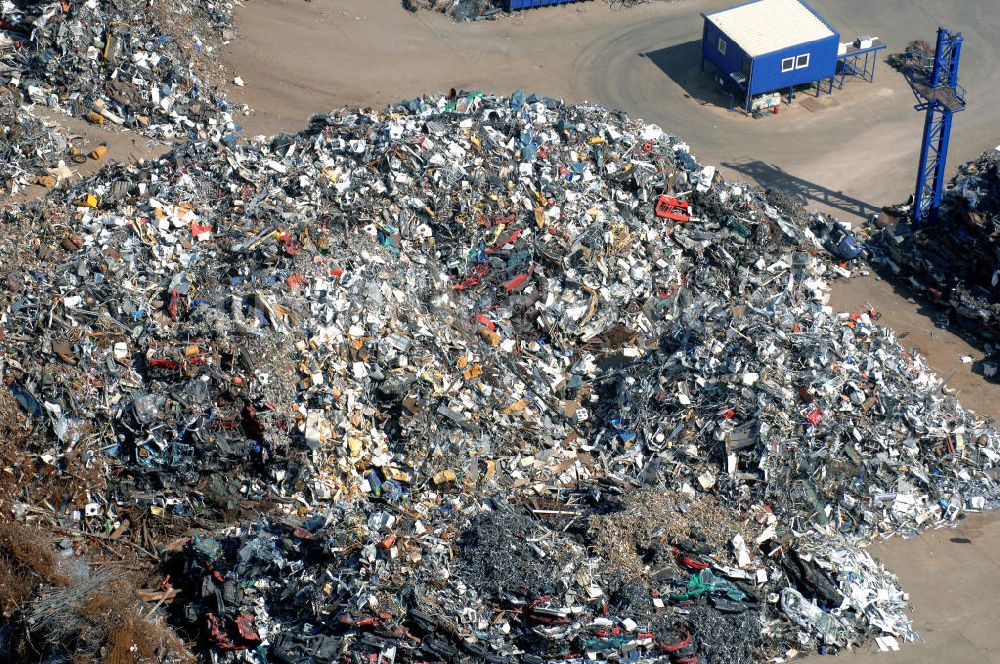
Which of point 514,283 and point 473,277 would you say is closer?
point 514,283

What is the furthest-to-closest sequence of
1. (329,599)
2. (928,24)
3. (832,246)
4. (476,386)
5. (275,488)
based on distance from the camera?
(928,24) < (832,246) < (476,386) < (275,488) < (329,599)

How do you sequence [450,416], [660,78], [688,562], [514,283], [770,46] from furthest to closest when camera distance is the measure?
[660,78] < [770,46] < [514,283] < [450,416] < [688,562]

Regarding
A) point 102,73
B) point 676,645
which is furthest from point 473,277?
point 102,73

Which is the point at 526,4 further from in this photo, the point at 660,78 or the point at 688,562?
the point at 688,562

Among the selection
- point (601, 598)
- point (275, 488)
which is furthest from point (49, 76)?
point (601, 598)

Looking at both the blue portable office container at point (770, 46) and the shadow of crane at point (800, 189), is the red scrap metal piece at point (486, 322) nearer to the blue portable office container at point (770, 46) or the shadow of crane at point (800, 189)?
the shadow of crane at point (800, 189)

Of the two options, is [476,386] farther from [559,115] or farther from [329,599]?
[559,115]

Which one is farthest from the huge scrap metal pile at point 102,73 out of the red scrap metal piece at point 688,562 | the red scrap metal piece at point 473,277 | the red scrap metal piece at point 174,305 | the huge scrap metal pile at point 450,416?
the red scrap metal piece at point 688,562
